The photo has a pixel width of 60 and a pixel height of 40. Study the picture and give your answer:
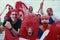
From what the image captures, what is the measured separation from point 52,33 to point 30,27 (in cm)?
28

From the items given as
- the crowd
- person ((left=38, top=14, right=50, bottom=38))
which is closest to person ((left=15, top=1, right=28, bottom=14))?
the crowd

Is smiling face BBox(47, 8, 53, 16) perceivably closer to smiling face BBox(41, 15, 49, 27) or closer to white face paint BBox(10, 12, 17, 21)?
smiling face BBox(41, 15, 49, 27)

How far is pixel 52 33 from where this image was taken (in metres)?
3.01

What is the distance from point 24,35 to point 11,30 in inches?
6.9

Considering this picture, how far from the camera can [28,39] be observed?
3021mm

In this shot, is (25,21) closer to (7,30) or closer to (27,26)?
(27,26)

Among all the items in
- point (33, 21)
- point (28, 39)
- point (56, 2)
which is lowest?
point (28, 39)

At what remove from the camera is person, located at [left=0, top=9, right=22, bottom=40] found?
3021 mm

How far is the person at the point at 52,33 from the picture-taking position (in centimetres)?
301

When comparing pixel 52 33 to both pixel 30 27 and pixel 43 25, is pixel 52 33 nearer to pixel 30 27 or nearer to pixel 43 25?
pixel 43 25

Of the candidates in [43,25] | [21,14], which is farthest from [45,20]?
[21,14]

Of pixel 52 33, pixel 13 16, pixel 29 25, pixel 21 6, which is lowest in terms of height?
pixel 52 33

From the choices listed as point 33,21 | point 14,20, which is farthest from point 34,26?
point 14,20

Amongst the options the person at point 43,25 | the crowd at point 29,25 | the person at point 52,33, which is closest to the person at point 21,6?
the crowd at point 29,25
